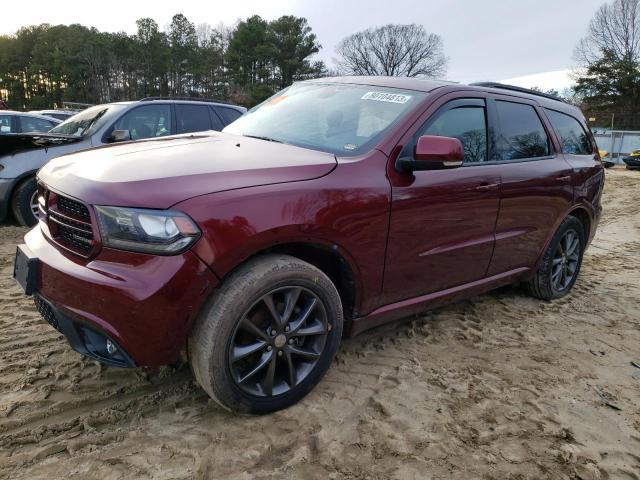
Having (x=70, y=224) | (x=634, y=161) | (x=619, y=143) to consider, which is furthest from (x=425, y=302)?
(x=619, y=143)

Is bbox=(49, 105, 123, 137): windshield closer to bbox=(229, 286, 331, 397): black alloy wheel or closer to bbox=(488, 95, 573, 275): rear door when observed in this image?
bbox=(229, 286, 331, 397): black alloy wheel

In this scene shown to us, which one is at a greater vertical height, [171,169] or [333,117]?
[333,117]

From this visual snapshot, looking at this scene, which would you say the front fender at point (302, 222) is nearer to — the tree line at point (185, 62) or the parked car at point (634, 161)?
the parked car at point (634, 161)

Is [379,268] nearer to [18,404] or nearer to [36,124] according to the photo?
[18,404]

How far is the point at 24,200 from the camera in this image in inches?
222

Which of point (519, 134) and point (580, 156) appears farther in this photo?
point (580, 156)

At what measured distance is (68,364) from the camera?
278 cm

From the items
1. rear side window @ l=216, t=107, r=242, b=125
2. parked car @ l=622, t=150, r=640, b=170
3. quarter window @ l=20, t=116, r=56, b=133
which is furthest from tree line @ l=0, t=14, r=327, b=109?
rear side window @ l=216, t=107, r=242, b=125

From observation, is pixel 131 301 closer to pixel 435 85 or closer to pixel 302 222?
pixel 302 222

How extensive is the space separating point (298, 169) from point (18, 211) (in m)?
4.76

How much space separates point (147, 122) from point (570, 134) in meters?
5.11

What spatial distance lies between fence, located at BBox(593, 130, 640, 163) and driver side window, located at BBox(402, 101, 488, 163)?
2714 centimetres

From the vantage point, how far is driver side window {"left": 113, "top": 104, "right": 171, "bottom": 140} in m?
6.26

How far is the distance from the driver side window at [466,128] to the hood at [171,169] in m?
0.86
